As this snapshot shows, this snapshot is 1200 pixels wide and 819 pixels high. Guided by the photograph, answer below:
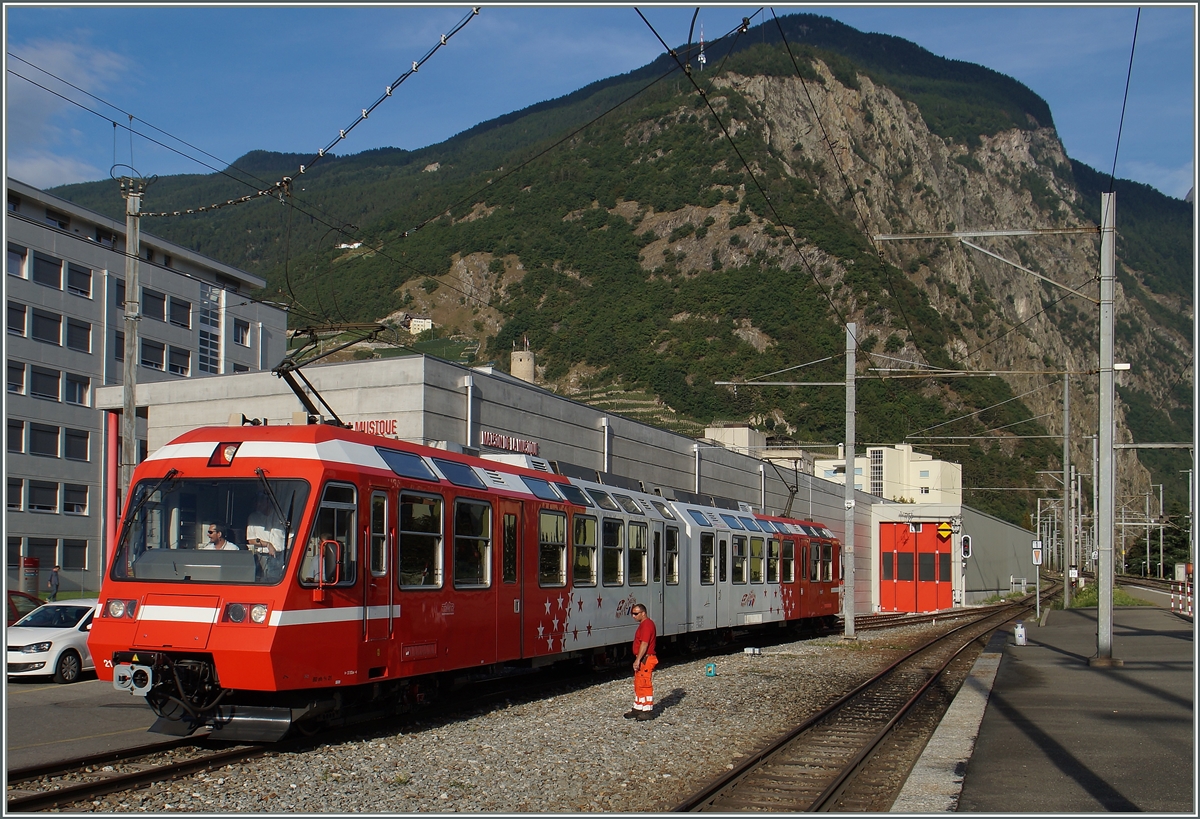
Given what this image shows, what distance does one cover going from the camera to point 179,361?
60312 mm

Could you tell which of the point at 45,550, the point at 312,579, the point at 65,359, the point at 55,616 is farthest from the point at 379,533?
the point at 65,359

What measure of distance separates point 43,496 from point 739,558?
3886 cm

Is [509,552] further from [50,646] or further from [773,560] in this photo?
[773,560]

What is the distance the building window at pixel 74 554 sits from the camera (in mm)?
50875

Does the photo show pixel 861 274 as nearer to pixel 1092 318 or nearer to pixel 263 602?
pixel 1092 318

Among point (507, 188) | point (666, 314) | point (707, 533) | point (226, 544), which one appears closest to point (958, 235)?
point (707, 533)

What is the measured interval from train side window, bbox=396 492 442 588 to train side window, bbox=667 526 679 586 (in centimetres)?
786

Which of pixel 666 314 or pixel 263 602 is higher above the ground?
pixel 666 314

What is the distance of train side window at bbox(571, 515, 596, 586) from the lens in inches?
632

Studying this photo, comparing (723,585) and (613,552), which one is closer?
(613,552)

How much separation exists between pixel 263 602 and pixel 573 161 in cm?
15287

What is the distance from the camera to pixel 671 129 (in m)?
157

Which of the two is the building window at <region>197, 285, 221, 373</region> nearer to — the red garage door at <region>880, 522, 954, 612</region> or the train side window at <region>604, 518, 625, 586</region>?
the red garage door at <region>880, 522, 954, 612</region>

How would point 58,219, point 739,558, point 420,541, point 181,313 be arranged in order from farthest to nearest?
point 181,313 < point 58,219 < point 739,558 < point 420,541
